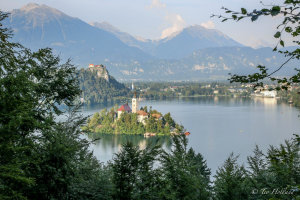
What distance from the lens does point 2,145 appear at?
349 centimetres

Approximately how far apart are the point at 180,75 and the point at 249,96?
128 meters

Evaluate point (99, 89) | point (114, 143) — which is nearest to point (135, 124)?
point (114, 143)

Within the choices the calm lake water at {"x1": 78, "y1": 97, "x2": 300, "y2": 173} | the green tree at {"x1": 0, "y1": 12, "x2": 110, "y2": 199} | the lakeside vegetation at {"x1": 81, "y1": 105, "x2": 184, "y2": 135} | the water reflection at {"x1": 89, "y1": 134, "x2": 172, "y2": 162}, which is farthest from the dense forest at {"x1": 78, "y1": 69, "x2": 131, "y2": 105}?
the green tree at {"x1": 0, "y1": 12, "x2": 110, "y2": 199}

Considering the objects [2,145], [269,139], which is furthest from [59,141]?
[269,139]

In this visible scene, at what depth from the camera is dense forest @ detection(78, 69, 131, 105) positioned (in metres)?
71.1

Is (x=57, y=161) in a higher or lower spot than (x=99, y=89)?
lower

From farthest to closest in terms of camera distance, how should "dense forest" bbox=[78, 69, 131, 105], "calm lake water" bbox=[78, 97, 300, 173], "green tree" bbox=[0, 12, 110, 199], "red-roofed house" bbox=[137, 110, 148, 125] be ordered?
"dense forest" bbox=[78, 69, 131, 105]
"red-roofed house" bbox=[137, 110, 148, 125]
"calm lake water" bbox=[78, 97, 300, 173]
"green tree" bbox=[0, 12, 110, 199]

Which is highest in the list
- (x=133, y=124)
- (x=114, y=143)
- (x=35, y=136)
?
(x=35, y=136)

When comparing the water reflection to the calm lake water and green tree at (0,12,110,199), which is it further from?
green tree at (0,12,110,199)

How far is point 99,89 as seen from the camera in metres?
79.4

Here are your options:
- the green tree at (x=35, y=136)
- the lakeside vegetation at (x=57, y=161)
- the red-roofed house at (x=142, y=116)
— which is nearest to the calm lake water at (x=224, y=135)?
the red-roofed house at (x=142, y=116)

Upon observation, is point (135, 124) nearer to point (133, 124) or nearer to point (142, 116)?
point (133, 124)

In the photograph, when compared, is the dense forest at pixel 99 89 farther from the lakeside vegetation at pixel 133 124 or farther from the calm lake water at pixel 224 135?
the calm lake water at pixel 224 135

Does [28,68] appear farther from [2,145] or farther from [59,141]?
[2,145]
